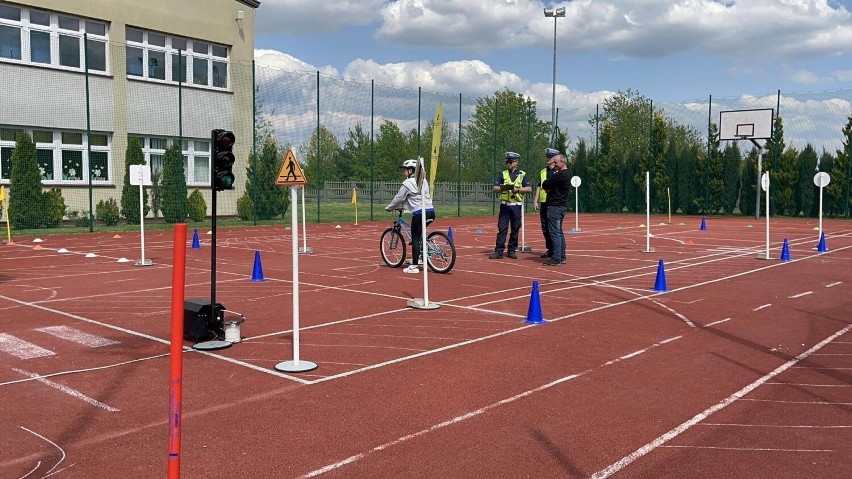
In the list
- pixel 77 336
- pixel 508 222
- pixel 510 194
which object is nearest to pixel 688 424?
pixel 77 336

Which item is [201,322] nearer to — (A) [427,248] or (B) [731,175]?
(A) [427,248]

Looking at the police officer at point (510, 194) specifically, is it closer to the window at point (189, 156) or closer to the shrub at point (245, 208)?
the shrub at point (245, 208)

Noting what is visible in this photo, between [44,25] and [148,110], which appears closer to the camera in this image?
[44,25]

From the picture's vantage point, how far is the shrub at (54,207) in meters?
24.1

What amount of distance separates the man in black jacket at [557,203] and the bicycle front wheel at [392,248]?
2.91 m

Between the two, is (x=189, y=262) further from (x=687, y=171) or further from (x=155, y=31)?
(x=687, y=171)

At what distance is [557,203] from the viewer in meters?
14.5

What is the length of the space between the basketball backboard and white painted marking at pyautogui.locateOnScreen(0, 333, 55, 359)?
3413 cm

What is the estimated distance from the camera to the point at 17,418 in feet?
17.7

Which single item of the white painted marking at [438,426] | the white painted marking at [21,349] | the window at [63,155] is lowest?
the white painted marking at [438,426]

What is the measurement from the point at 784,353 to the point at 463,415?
3825 mm

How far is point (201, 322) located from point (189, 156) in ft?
78.3

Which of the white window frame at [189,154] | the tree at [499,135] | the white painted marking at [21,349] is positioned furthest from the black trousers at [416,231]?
the tree at [499,135]

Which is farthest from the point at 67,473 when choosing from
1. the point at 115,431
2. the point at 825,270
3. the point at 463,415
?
the point at 825,270
